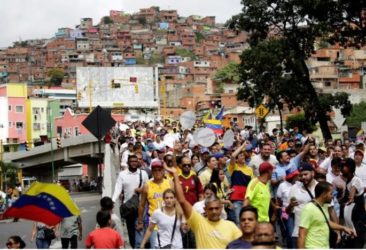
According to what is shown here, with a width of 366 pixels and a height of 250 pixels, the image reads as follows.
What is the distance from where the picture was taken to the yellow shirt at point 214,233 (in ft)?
29.0

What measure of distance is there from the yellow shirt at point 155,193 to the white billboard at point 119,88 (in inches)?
4295

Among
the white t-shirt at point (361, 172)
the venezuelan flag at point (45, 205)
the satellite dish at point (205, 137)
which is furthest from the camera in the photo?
the satellite dish at point (205, 137)

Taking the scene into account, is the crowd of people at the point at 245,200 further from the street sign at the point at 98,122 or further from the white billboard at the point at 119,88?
the white billboard at the point at 119,88

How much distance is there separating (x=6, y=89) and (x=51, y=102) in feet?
43.1

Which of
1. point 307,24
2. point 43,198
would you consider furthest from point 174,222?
point 307,24

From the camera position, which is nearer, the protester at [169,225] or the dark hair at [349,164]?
the protester at [169,225]

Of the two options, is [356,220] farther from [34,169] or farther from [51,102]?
[51,102]

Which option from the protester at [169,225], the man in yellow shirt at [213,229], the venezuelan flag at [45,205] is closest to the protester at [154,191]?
the protester at [169,225]

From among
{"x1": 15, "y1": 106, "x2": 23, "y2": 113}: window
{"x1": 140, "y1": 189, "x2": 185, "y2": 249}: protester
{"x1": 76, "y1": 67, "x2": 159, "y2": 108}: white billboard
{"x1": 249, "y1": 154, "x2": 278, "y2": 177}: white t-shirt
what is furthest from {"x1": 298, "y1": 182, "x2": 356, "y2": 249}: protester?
{"x1": 76, "y1": 67, "x2": 159, "y2": 108}: white billboard

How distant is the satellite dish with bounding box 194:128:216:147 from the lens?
18.3 m

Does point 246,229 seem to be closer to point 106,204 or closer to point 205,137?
point 106,204

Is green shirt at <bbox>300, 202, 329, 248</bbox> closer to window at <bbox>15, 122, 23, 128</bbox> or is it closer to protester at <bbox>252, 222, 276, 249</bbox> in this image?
protester at <bbox>252, 222, 276, 249</bbox>

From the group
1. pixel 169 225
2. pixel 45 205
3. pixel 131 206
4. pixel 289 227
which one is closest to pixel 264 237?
pixel 45 205

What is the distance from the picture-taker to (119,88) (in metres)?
125
